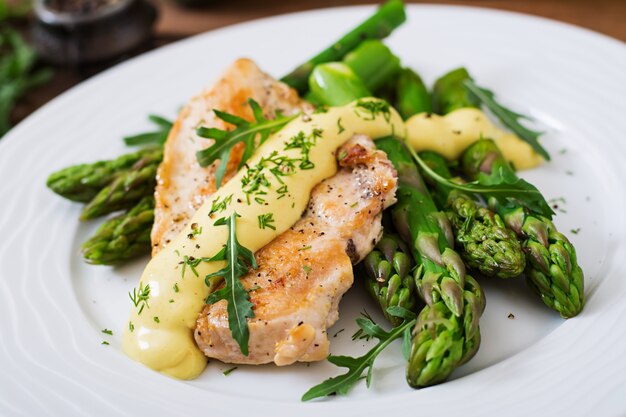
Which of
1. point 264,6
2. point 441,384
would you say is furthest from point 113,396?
point 264,6

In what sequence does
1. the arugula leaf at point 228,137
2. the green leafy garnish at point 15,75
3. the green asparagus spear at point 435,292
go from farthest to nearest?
the green leafy garnish at point 15,75 < the arugula leaf at point 228,137 < the green asparagus spear at point 435,292

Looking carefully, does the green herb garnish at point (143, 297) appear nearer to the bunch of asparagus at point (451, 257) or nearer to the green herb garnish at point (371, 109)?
the bunch of asparagus at point (451, 257)

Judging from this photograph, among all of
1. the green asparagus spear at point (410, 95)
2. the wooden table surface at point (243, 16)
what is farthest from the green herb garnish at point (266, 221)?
the wooden table surface at point (243, 16)

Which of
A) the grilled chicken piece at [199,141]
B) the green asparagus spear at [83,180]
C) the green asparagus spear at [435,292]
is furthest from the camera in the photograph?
the green asparagus spear at [83,180]

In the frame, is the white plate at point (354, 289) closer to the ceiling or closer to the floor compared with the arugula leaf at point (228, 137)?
closer to the floor

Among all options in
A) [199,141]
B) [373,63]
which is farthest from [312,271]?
[373,63]

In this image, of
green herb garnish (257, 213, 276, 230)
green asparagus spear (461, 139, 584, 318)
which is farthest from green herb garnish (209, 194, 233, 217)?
green asparagus spear (461, 139, 584, 318)

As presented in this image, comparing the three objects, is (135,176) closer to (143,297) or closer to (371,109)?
(143,297)

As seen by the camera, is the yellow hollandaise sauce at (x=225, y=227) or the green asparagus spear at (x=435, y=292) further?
the yellow hollandaise sauce at (x=225, y=227)
